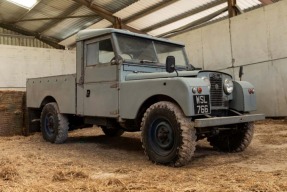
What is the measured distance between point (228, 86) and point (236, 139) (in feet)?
3.03

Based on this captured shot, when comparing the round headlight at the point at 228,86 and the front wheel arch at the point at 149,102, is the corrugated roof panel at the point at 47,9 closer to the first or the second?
the front wheel arch at the point at 149,102

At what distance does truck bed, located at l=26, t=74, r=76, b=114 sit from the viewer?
5.89 m

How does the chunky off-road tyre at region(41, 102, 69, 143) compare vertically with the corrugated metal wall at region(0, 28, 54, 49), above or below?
below

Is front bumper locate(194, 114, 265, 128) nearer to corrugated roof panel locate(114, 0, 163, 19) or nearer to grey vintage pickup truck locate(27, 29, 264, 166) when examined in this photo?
grey vintage pickup truck locate(27, 29, 264, 166)

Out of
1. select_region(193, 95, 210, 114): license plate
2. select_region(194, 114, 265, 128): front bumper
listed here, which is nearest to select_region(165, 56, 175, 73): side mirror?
select_region(193, 95, 210, 114): license plate

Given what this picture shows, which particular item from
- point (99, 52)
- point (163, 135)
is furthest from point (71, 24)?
point (163, 135)

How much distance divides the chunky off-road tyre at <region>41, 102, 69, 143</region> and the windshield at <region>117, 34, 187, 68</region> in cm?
206

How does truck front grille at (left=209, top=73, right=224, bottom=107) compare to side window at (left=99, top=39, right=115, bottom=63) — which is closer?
truck front grille at (left=209, top=73, right=224, bottom=107)

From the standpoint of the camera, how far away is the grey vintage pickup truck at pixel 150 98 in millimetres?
4004

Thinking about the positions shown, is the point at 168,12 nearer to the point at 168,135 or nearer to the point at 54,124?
the point at 54,124

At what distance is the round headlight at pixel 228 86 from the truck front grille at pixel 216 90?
Answer: 3.4 inches

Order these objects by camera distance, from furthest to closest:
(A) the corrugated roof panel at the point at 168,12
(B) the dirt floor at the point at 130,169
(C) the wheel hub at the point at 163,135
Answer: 1. (A) the corrugated roof panel at the point at 168,12
2. (C) the wheel hub at the point at 163,135
3. (B) the dirt floor at the point at 130,169

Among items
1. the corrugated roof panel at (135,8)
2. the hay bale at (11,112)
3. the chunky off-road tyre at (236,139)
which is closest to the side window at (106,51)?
the chunky off-road tyre at (236,139)

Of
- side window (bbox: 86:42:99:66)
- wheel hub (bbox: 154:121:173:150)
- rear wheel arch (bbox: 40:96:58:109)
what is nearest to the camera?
wheel hub (bbox: 154:121:173:150)
